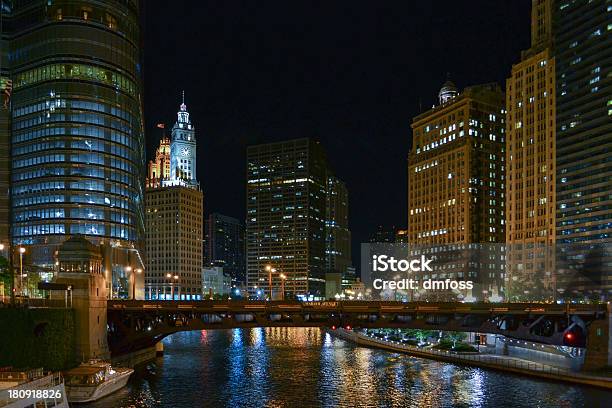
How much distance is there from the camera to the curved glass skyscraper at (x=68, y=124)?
171000 mm

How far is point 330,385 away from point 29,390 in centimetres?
3912

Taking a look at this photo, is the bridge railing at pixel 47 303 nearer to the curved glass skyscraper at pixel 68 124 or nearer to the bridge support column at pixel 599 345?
A: the bridge support column at pixel 599 345

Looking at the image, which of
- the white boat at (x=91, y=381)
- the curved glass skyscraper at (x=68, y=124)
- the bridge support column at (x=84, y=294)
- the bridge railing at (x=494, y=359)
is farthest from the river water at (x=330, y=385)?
the curved glass skyscraper at (x=68, y=124)

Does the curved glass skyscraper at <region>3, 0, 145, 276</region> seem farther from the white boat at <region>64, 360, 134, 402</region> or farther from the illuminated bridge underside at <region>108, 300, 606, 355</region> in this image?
the white boat at <region>64, 360, 134, 402</region>

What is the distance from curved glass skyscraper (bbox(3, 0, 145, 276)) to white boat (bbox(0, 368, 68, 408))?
10086cm

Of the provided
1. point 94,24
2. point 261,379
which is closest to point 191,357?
point 261,379

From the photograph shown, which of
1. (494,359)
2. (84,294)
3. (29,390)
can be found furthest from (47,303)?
(494,359)

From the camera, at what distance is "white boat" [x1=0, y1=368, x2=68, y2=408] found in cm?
5994

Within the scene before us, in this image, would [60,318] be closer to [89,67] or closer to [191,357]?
[191,357]

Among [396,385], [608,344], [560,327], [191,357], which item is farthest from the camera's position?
[191,357]

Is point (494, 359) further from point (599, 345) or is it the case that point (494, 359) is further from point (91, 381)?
point (91, 381)

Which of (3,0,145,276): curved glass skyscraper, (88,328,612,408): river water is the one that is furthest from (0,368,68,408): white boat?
(3,0,145,276): curved glass skyscraper

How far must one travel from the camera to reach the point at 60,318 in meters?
89.8

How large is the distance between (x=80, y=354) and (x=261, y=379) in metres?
24.0
